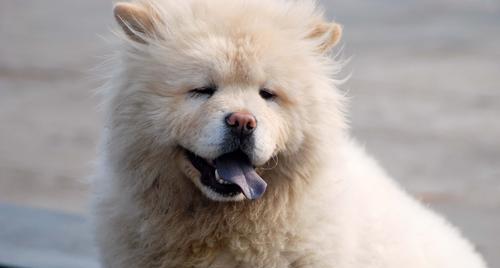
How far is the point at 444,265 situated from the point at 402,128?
6952mm

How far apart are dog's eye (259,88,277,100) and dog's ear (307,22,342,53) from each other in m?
0.43

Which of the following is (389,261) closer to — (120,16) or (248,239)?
(248,239)

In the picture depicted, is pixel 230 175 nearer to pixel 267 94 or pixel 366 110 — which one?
pixel 267 94

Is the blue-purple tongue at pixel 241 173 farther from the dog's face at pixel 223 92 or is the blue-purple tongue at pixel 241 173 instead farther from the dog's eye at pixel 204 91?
the dog's eye at pixel 204 91

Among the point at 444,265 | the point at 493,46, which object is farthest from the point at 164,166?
the point at 493,46

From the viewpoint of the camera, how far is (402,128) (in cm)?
1242

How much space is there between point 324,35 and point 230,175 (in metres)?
0.92

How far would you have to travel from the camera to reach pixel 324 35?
5332mm

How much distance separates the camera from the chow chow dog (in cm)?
494

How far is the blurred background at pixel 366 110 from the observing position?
851cm

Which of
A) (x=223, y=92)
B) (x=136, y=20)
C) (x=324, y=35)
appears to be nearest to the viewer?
(x=223, y=92)

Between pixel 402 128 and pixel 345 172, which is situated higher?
pixel 402 128

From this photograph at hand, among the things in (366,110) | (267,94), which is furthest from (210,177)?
(366,110)

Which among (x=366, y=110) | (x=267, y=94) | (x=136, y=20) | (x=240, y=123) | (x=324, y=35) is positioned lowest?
(x=240, y=123)
